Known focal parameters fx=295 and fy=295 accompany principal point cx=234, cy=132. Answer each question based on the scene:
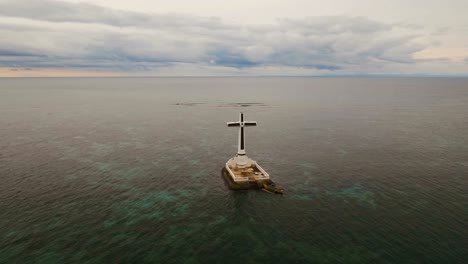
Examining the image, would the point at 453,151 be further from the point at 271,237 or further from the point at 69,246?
the point at 69,246

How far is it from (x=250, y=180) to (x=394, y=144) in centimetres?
6776

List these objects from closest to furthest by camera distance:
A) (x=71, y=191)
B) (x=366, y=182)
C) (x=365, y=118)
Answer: (x=71, y=191) → (x=366, y=182) → (x=365, y=118)

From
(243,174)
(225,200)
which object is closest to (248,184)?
(243,174)

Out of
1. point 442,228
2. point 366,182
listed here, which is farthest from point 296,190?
point 442,228

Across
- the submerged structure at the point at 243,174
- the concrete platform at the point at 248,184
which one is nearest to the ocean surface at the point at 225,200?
the concrete platform at the point at 248,184

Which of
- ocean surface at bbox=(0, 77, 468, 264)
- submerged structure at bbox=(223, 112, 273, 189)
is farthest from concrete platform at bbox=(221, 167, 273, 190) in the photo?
ocean surface at bbox=(0, 77, 468, 264)

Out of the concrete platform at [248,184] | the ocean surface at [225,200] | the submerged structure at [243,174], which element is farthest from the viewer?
the submerged structure at [243,174]

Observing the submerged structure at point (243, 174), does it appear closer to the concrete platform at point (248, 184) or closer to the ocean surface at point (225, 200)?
the concrete platform at point (248, 184)

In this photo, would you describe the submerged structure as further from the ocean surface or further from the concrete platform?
the ocean surface

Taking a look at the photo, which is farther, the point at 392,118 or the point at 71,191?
the point at 392,118

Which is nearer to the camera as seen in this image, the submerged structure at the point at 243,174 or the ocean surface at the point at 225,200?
the ocean surface at the point at 225,200

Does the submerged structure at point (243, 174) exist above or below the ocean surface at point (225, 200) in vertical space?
above

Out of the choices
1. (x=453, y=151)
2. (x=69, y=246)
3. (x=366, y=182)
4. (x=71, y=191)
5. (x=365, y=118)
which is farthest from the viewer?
(x=365, y=118)

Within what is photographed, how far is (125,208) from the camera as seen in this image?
57.9 metres
